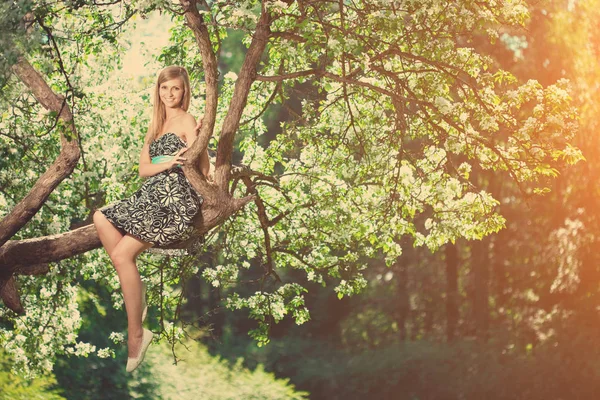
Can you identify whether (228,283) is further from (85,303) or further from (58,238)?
(85,303)

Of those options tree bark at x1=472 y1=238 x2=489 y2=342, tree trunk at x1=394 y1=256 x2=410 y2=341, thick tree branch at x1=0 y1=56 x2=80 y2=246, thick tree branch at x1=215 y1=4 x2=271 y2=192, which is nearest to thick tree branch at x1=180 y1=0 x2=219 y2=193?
thick tree branch at x1=215 y1=4 x2=271 y2=192

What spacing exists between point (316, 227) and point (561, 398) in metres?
7.62

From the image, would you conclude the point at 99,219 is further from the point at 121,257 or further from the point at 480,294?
the point at 480,294

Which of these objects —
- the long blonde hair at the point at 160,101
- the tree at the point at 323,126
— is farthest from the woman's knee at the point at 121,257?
the long blonde hair at the point at 160,101

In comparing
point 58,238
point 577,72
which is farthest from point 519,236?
point 58,238

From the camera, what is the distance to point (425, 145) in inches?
322

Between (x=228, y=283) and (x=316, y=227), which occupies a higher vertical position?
(x=316, y=227)

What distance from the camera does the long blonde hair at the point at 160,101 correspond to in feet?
18.4

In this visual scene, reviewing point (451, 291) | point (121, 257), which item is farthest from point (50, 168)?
point (451, 291)

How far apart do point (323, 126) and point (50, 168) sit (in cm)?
440

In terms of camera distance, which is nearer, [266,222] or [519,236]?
[266,222]

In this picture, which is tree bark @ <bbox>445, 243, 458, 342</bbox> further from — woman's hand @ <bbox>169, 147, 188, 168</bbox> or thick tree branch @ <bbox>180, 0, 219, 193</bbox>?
woman's hand @ <bbox>169, 147, 188, 168</bbox>

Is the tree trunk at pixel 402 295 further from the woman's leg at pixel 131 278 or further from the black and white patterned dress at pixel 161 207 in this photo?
the woman's leg at pixel 131 278

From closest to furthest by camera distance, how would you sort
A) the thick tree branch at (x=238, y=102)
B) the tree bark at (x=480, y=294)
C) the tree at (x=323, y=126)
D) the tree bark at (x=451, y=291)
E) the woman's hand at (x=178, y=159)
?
the woman's hand at (x=178, y=159) → the tree at (x=323, y=126) → the thick tree branch at (x=238, y=102) → the tree bark at (x=480, y=294) → the tree bark at (x=451, y=291)
